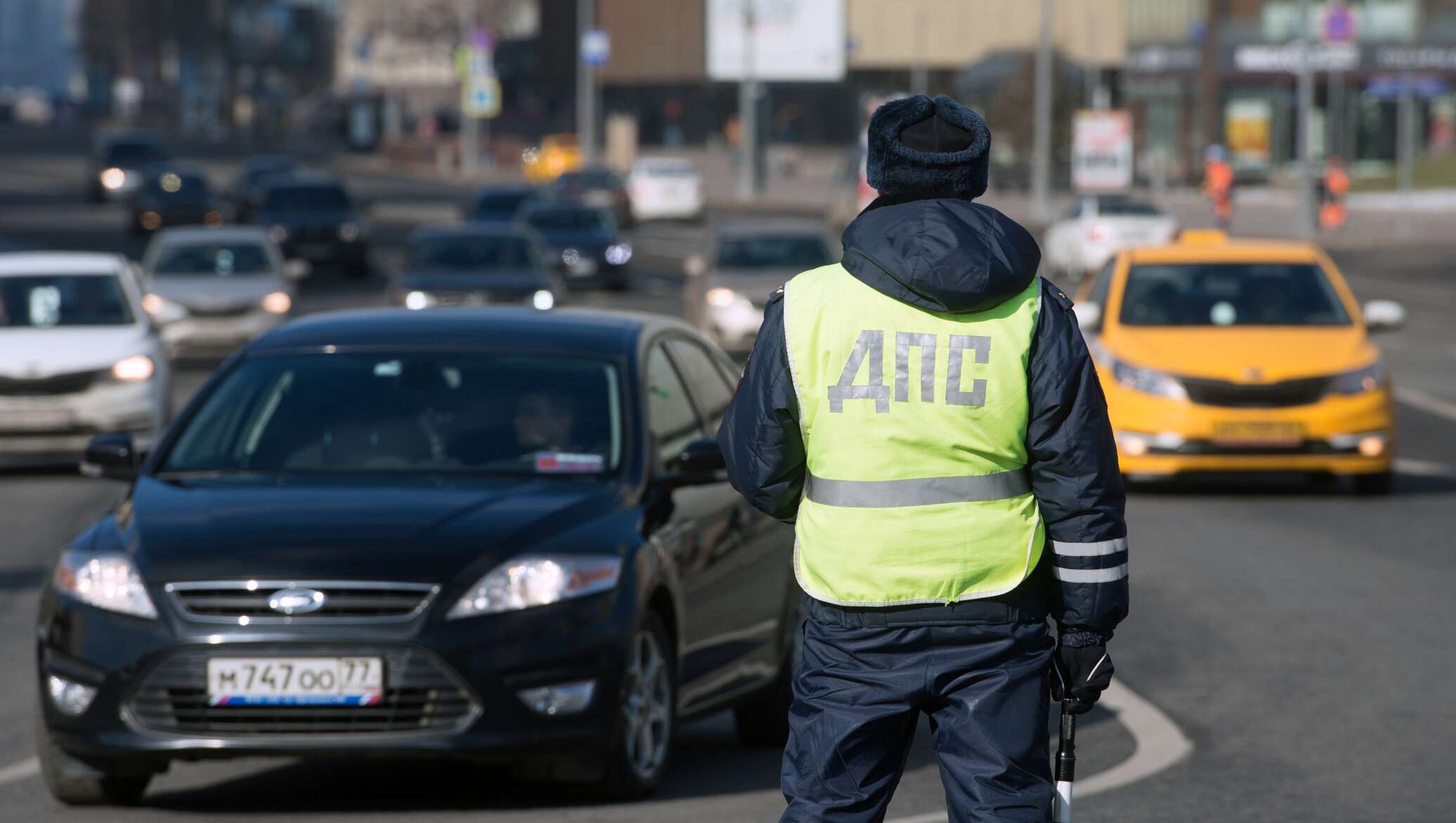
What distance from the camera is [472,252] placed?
28.2 m

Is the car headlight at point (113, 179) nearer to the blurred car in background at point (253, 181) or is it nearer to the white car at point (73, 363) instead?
the blurred car in background at point (253, 181)

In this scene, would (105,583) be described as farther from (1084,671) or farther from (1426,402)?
(1426,402)

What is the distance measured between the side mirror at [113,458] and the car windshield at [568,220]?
103ft

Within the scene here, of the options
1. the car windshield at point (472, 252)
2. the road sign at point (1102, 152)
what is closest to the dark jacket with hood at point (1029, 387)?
the car windshield at point (472, 252)

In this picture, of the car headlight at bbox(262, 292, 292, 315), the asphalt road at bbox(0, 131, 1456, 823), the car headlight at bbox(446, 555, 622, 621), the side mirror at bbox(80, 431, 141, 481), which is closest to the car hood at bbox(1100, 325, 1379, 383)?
the asphalt road at bbox(0, 131, 1456, 823)

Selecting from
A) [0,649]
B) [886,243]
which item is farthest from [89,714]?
[0,649]

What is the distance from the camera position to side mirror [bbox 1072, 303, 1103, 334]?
1574 centimetres

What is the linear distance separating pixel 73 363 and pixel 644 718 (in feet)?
35.7

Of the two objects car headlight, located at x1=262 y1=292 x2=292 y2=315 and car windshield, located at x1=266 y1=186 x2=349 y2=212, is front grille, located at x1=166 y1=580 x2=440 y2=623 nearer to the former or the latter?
car headlight, located at x1=262 y1=292 x2=292 y2=315

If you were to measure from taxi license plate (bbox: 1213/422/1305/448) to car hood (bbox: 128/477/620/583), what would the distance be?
8287 millimetres

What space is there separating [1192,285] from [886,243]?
1220cm

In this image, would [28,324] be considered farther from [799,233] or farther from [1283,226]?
[1283,226]

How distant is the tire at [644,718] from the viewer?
6766 mm

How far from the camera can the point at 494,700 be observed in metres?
6.52
